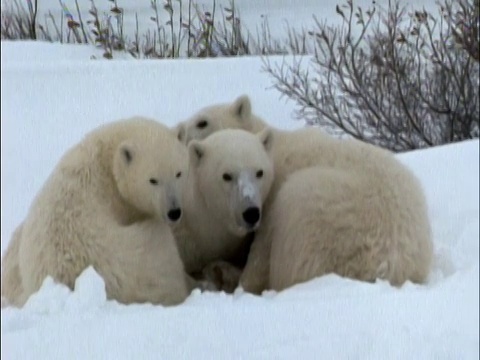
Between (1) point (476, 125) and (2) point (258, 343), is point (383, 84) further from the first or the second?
(2) point (258, 343)

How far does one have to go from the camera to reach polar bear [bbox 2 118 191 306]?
1544mm

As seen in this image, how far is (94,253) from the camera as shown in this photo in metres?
1.55

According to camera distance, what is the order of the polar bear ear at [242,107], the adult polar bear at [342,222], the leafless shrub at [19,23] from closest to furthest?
the adult polar bear at [342,222] → the leafless shrub at [19,23] → the polar bear ear at [242,107]

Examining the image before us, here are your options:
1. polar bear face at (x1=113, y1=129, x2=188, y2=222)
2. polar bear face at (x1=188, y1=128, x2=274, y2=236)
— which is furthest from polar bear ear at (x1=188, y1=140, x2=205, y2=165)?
polar bear face at (x1=113, y1=129, x2=188, y2=222)

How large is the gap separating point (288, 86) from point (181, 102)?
24cm

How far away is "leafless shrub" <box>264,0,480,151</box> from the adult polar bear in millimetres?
99

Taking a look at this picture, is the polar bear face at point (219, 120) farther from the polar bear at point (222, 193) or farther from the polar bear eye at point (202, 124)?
the polar bear at point (222, 193)

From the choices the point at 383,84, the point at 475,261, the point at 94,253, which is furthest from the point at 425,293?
the point at 94,253

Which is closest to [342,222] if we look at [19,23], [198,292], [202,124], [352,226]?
[352,226]

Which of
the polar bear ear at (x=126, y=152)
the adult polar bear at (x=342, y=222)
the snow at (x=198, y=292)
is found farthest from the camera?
the adult polar bear at (x=342, y=222)

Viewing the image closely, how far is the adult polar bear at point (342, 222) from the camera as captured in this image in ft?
5.43

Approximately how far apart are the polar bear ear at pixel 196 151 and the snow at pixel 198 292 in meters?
0.12

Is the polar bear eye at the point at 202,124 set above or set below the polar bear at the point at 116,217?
above

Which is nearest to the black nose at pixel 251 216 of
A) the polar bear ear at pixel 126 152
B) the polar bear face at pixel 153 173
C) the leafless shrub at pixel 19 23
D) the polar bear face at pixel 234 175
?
the polar bear face at pixel 234 175
